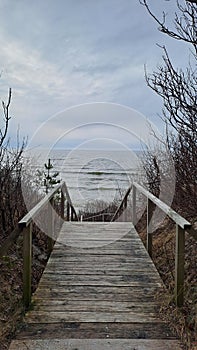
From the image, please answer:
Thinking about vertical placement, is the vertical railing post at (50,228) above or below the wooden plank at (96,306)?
above

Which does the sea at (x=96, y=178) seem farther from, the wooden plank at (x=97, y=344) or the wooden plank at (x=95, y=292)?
the wooden plank at (x=97, y=344)

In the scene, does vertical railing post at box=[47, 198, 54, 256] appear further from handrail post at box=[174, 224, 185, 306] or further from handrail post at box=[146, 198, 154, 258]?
handrail post at box=[174, 224, 185, 306]

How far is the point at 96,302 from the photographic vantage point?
349 cm

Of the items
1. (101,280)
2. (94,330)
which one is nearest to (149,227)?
(101,280)

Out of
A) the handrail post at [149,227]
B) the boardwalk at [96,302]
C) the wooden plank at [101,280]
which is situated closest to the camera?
the boardwalk at [96,302]

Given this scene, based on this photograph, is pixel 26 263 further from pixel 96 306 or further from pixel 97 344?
pixel 97 344

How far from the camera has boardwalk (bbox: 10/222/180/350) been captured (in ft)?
9.07

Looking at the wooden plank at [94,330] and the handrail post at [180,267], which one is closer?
the wooden plank at [94,330]

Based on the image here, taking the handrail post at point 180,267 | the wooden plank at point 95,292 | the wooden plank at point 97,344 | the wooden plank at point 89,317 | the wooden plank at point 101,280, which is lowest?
the wooden plank at point 97,344

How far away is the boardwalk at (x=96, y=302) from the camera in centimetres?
276

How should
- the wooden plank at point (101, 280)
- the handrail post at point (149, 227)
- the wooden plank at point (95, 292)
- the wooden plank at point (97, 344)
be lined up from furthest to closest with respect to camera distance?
the handrail post at point (149, 227) → the wooden plank at point (101, 280) → the wooden plank at point (95, 292) → the wooden plank at point (97, 344)

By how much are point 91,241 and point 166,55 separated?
2818 mm

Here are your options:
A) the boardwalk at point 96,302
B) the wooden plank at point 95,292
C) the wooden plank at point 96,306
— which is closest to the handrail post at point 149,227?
the boardwalk at point 96,302

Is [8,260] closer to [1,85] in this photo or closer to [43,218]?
[43,218]
